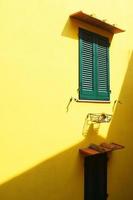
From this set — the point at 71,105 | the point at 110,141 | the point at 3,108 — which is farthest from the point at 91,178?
the point at 3,108

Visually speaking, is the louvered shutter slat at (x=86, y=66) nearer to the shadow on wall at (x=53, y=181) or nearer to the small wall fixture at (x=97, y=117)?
the small wall fixture at (x=97, y=117)

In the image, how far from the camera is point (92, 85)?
7.17 m

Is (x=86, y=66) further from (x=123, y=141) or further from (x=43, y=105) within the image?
(x=123, y=141)

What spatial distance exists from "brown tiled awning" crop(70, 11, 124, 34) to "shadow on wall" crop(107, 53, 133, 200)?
4.69 feet

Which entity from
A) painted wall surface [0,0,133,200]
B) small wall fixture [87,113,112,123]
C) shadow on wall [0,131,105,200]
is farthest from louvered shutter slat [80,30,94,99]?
shadow on wall [0,131,105,200]

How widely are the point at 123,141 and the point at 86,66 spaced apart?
2.51 meters

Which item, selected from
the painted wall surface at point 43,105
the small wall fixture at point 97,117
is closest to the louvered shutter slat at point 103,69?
the painted wall surface at point 43,105

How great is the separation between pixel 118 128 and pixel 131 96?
3.71 ft

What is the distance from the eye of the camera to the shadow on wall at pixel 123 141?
313 inches

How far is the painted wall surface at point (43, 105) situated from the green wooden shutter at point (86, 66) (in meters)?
0.18

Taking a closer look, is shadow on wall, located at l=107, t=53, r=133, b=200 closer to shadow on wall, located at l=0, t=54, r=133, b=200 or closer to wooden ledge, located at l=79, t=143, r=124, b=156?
shadow on wall, located at l=0, t=54, r=133, b=200

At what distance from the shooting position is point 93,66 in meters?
7.19

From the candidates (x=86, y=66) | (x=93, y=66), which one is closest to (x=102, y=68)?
(x=93, y=66)

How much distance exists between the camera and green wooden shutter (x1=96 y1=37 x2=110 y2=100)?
24.3 ft
